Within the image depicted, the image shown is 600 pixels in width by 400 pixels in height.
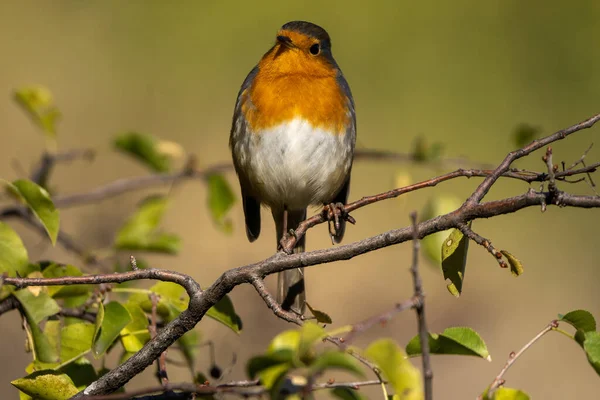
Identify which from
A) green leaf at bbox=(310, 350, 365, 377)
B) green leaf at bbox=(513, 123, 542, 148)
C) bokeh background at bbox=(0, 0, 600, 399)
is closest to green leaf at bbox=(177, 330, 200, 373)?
green leaf at bbox=(310, 350, 365, 377)

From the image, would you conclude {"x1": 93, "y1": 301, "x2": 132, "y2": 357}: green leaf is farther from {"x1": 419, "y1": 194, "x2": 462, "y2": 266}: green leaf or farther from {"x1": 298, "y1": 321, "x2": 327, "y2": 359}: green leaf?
{"x1": 419, "y1": 194, "x2": 462, "y2": 266}: green leaf

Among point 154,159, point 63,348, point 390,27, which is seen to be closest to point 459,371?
point 154,159

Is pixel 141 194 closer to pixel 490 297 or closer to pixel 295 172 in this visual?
pixel 490 297

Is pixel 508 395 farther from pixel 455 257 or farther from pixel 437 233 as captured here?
pixel 437 233

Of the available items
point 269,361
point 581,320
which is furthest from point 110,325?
point 581,320

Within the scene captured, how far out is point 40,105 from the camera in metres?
2.63

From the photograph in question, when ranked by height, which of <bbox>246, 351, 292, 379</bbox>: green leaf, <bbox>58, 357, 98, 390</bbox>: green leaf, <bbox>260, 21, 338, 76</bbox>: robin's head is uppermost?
<bbox>260, 21, 338, 76</bbox>: robin's head

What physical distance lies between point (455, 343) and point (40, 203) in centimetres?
98

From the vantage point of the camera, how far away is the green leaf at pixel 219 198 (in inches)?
106

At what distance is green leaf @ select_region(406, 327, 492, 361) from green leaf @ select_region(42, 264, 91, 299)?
0.78 m

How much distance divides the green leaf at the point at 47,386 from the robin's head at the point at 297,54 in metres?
1.63

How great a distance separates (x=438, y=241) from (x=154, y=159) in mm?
1043

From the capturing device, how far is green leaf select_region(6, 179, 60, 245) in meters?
1.75

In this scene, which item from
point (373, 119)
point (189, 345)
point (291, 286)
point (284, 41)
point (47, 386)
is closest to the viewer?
point (47, 386)
